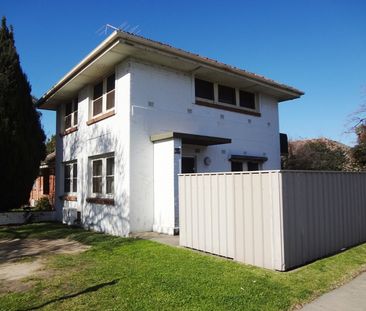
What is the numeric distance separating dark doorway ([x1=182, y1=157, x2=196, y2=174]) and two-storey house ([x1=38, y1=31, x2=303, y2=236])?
0.03 m

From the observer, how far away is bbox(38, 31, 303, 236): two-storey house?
10.4 m

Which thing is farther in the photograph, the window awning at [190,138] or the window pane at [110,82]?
the window pane at [110,82]

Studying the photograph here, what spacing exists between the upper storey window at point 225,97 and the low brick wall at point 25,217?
8.88 metres

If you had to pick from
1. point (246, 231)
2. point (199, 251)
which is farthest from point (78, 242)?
point (246, 231)

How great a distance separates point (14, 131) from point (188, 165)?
700 centimetres

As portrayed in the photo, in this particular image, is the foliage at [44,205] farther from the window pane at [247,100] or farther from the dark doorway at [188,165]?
the window pane at [247,100]

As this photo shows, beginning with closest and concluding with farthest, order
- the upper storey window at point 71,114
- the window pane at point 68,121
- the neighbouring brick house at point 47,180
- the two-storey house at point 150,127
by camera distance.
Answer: the two-storey house at point 150,127 < the upper storey window at point 71,114 < the window pane at point 68,121 < the neighbouring brick house at point 47,180

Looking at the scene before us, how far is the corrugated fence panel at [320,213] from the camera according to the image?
6441 millimetres

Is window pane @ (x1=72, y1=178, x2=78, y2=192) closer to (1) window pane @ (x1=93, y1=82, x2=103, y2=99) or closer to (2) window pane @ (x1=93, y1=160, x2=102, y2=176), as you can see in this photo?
(2) window pane @ (x1=93, y1=160, x2=102, y2=176)

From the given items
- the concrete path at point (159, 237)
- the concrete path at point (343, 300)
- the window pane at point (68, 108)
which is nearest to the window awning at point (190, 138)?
the concrete path at point (159, 237)

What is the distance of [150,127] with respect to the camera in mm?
10914

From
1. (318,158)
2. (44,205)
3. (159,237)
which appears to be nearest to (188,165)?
(159,237)

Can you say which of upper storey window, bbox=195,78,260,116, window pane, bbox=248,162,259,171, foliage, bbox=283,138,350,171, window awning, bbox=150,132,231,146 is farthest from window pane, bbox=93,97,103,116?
foliage, bbox=283,138,350,171

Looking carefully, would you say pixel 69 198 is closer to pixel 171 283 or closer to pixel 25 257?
pixel 25 257
